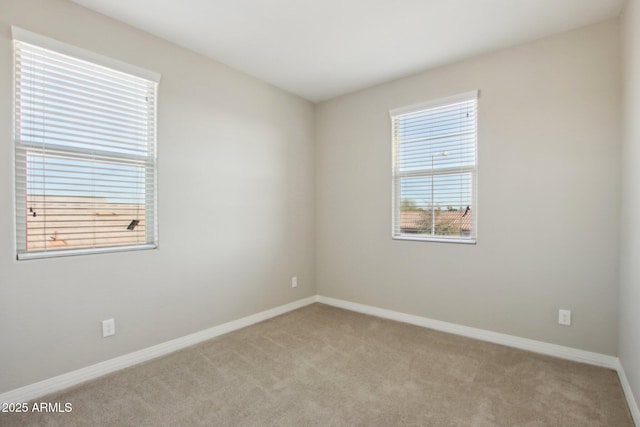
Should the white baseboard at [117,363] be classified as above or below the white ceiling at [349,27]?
below

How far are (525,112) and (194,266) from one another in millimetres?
3213

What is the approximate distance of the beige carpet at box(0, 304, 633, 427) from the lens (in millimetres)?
1807

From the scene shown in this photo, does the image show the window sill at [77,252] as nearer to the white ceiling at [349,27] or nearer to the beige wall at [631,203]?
the white ceiling at [349,27]

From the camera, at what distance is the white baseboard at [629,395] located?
1.75m

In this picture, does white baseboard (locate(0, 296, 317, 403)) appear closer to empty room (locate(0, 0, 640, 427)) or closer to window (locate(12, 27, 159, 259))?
empty room (locate(0, 0, 640, 427))

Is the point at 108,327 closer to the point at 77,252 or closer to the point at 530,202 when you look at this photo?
the point at 77,252

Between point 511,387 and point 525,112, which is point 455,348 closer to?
point 511,387

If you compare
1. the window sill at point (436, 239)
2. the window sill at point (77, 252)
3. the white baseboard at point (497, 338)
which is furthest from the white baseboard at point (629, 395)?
the window sill at point (77, 252)

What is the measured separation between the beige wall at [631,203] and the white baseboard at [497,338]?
22 centimetres

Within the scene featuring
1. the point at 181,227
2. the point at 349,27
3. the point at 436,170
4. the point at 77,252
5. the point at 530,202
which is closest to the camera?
the point at 77,252

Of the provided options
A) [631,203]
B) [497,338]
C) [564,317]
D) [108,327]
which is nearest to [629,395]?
[564,317]

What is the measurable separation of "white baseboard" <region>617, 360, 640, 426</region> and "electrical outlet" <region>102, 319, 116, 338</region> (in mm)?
3368

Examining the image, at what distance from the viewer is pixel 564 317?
2533mm

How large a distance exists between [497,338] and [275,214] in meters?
2.54
